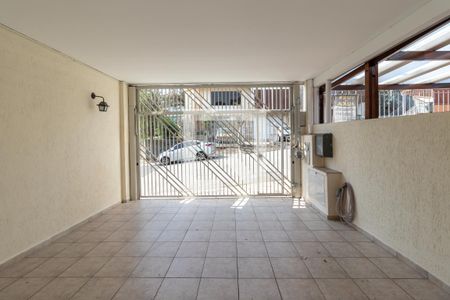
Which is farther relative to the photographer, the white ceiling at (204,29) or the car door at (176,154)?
the car door at (176,154)

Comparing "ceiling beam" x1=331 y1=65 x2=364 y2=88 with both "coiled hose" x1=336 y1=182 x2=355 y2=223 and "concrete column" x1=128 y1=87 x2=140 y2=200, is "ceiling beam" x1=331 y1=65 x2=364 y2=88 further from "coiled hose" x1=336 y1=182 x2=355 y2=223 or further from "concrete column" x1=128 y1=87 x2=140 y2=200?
"concrete column" x1=128 y1=87 x2=140 y2=200

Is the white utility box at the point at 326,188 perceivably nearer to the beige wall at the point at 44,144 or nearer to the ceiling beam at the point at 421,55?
the ceiling beam at the point at 421,55

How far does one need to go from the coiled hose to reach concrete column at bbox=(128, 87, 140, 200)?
3.99 meters

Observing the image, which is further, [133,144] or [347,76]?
[133,144]

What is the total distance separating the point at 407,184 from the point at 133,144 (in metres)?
4.91

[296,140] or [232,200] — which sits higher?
[296,140]

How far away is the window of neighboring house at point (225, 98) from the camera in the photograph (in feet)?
19.4

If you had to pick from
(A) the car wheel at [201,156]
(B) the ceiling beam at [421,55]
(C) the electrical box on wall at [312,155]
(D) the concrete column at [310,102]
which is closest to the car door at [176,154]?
(A) the car wheel at [201,156]

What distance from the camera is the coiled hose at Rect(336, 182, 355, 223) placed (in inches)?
157

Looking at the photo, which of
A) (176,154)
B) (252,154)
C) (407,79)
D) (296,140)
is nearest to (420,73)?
(407,79)

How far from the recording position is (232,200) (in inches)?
228

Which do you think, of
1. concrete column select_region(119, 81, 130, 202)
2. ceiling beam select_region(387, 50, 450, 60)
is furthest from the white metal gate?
ceiling beam select_region(387, 50, 450, 60)

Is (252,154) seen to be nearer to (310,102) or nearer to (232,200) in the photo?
(232,200)

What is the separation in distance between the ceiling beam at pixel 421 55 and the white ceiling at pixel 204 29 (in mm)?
362
